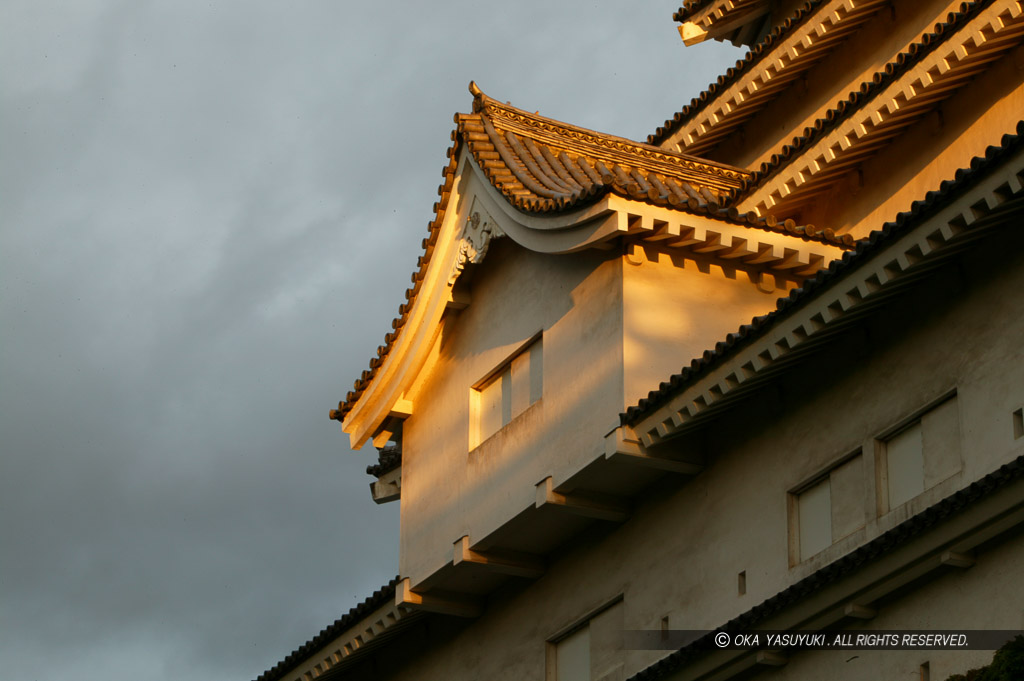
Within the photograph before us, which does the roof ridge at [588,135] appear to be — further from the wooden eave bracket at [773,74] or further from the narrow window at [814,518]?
the narrow window at [814,518]

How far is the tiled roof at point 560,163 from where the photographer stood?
21188mm

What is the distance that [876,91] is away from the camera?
68.8 ft

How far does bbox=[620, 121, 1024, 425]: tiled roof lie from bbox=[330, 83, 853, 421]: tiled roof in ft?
8.70

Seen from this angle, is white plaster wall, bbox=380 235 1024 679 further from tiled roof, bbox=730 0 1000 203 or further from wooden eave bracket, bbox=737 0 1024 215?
tiled roof, bbox=730 0 1000 203

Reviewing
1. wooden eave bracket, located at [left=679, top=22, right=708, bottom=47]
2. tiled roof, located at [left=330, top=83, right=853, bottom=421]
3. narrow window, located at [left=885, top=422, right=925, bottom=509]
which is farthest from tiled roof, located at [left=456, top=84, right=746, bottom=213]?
wooden eave bracket, located at [left=679, top=22, right=708, bottom=47]

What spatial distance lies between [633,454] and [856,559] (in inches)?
160

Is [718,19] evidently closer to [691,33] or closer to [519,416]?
[691,33]

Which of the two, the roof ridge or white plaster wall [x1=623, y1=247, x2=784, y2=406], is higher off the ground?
the roof ridge

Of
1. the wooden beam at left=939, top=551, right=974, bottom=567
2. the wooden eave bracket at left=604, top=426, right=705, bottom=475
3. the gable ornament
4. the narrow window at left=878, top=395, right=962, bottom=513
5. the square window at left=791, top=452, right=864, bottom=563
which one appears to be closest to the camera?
the wooden beam at left=939, top=551, right=974, bottom=567

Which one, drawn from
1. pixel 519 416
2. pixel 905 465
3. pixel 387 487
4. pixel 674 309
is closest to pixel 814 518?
pixel 905 465

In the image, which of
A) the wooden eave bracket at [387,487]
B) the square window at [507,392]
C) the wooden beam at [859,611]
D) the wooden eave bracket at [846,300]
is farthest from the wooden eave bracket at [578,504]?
the wooden eave bracket at [387,487]

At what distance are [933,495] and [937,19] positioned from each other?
943 cm

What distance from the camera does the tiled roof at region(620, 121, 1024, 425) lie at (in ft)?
47.7

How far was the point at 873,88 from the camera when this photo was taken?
21.0 metres
